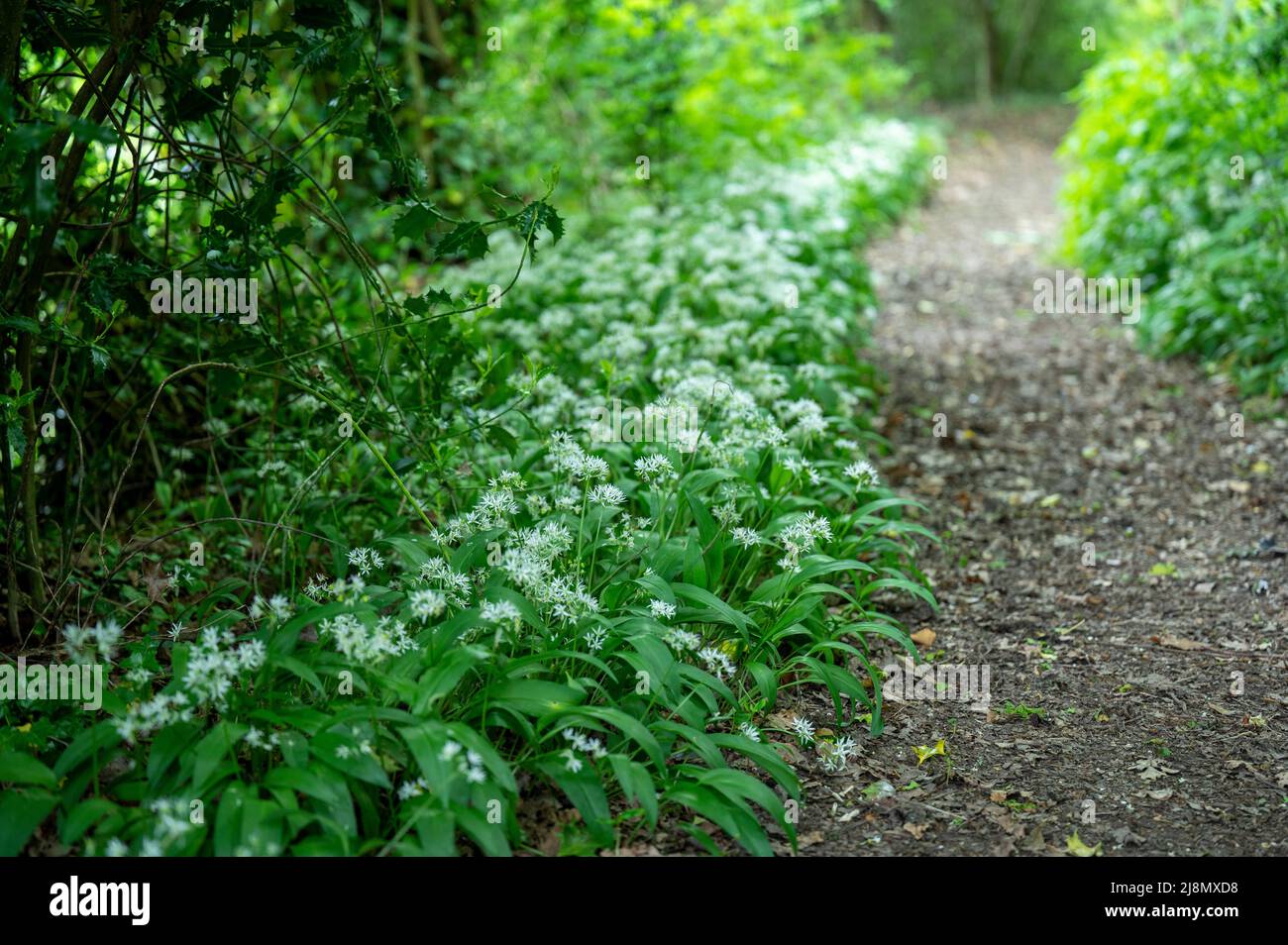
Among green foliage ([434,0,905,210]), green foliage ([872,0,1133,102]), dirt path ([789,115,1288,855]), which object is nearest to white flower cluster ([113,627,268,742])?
dirt path ([789,115,1288,855])

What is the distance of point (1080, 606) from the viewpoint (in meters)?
4.06

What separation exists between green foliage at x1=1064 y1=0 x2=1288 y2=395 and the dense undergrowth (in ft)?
8.27

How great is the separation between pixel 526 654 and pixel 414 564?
51 centimetres

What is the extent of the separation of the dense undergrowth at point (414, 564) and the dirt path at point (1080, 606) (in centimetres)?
29

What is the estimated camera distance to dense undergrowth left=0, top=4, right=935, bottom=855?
94.3 inches

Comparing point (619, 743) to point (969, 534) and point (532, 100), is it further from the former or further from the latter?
point (532, 100)

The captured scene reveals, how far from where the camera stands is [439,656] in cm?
262

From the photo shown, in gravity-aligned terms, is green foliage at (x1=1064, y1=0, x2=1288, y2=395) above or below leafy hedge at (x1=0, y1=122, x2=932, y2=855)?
above

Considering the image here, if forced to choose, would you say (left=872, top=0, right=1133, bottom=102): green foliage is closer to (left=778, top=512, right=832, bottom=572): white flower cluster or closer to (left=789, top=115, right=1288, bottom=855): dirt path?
(left=789, top=115, right=1288, bottom=855): dirt path

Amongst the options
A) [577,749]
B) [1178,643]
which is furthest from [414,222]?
[1178,643]

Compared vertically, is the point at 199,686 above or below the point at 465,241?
below

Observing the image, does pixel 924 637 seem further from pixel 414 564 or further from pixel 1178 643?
pixel 414 564

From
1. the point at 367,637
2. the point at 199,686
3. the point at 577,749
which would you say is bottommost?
the point at 577,749
